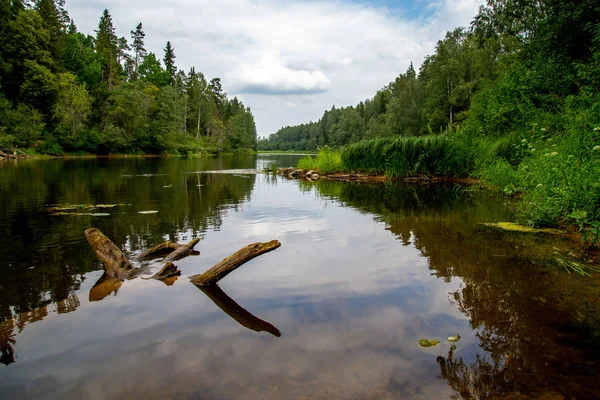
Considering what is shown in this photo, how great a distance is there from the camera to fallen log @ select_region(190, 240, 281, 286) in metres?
5.42

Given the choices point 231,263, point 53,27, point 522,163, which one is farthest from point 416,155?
point 53,27

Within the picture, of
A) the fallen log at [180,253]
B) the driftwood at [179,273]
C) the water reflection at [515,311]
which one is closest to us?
the water reflection at [515,311]

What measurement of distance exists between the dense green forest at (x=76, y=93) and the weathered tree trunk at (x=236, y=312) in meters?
49.1

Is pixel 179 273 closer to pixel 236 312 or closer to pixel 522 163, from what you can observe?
pixel 236 312

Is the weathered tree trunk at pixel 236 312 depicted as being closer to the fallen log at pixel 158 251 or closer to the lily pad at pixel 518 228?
the fallen log at pixel 158 251

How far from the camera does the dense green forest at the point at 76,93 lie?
50406 mm

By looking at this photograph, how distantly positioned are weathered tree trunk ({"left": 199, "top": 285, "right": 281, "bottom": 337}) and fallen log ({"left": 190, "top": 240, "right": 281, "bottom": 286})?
0.12m

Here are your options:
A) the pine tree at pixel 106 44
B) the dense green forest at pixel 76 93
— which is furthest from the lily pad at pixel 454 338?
the pine tree at pixel 106 44

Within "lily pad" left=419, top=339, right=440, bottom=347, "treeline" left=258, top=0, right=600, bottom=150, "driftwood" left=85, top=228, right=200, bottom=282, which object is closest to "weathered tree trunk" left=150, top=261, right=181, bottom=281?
"driftwood" left=85, top=228, right=200, bottom=282

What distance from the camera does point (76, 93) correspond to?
5412 cm

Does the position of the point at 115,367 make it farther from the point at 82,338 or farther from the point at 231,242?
the point at 231,242

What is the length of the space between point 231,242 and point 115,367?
4642mm

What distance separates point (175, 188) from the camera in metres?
18.2

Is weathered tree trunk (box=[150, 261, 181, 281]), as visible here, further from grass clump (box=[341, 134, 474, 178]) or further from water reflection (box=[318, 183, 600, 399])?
grass clump (box=[341, 134, 474, 178])
